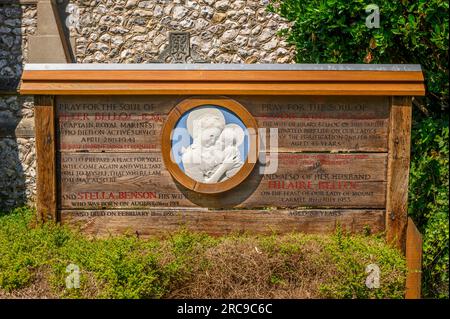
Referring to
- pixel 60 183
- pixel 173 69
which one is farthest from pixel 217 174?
pixel 60 183

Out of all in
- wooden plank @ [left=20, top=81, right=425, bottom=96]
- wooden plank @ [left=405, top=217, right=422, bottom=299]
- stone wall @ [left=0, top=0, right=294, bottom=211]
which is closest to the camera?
wooden plank @ [left=405, top=217, right=422, bottom=299]

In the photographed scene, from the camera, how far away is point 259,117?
4039 mm

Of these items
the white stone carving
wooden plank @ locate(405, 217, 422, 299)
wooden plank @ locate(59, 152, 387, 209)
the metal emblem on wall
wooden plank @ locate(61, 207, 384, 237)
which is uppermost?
the metal emblem on wall

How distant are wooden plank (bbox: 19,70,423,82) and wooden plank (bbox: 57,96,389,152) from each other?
0.17 metres

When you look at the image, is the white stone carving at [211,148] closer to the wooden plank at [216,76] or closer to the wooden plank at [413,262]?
the wooden plank at [216,76]

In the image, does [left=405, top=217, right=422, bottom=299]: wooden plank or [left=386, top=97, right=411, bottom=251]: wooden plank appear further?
[left=386, top=97, right=411, bottom=251]: wooden plank

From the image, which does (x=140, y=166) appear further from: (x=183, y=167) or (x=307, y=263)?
(x=307, y=263)

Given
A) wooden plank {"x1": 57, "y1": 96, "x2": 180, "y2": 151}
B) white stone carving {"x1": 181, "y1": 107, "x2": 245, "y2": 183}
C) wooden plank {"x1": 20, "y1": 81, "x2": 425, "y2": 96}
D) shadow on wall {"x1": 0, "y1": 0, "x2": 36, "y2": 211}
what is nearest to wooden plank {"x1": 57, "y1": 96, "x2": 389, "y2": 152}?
wooden plank {"x1": 57, "y1": 96, "x2": 180, "y2": 151}

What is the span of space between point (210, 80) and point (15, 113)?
4.32m

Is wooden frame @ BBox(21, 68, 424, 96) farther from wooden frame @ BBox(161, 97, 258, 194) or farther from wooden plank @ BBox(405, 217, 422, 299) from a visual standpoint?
wooden plank @ BBox(405, 217, 422, 299)

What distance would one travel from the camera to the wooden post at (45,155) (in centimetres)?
397

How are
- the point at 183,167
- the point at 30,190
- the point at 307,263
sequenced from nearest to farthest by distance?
the point at 307,263
the point at 183,167
the point at 30,190

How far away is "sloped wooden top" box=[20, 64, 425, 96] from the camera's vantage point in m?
3.92

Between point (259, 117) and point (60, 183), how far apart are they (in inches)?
63.8
